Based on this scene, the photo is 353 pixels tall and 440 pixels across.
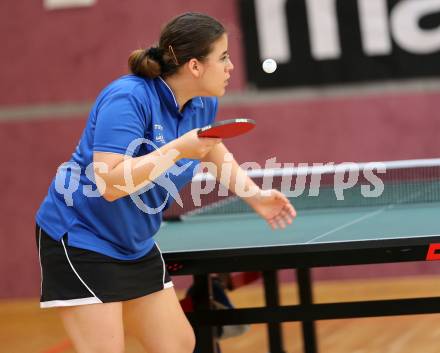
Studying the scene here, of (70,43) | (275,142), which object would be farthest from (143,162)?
(70,43)

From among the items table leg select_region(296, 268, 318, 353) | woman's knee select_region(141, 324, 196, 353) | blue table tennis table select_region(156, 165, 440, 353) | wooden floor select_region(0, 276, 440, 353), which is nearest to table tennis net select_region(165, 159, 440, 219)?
table leg select_region(296, 268, 318, 353)

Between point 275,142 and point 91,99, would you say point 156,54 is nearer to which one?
point 275,142

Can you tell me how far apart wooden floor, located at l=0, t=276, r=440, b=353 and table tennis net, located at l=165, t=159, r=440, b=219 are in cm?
87

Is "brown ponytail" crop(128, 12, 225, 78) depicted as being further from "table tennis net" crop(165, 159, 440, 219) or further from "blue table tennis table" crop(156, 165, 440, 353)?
"table tennis net" crop(165, 159, 440, 219)

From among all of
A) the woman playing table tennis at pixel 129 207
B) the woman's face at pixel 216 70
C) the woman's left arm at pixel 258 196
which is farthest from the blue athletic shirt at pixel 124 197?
the woman's left arm at pixel 258 196

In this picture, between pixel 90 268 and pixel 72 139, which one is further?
pixel 72 139

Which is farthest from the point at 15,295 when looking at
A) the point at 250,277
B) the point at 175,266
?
the point at 175,266

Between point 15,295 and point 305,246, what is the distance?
4.39 metres

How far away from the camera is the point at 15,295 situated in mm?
6648

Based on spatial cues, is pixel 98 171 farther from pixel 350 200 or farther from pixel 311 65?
pixel 311 65

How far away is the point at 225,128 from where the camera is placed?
2.25m

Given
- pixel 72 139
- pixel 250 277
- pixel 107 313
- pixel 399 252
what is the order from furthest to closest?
pixel 72 139 < pixel 250 277 < pixel 399 252 < pixel 107 313

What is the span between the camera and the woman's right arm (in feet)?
7.43

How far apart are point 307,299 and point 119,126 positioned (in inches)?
77.4
